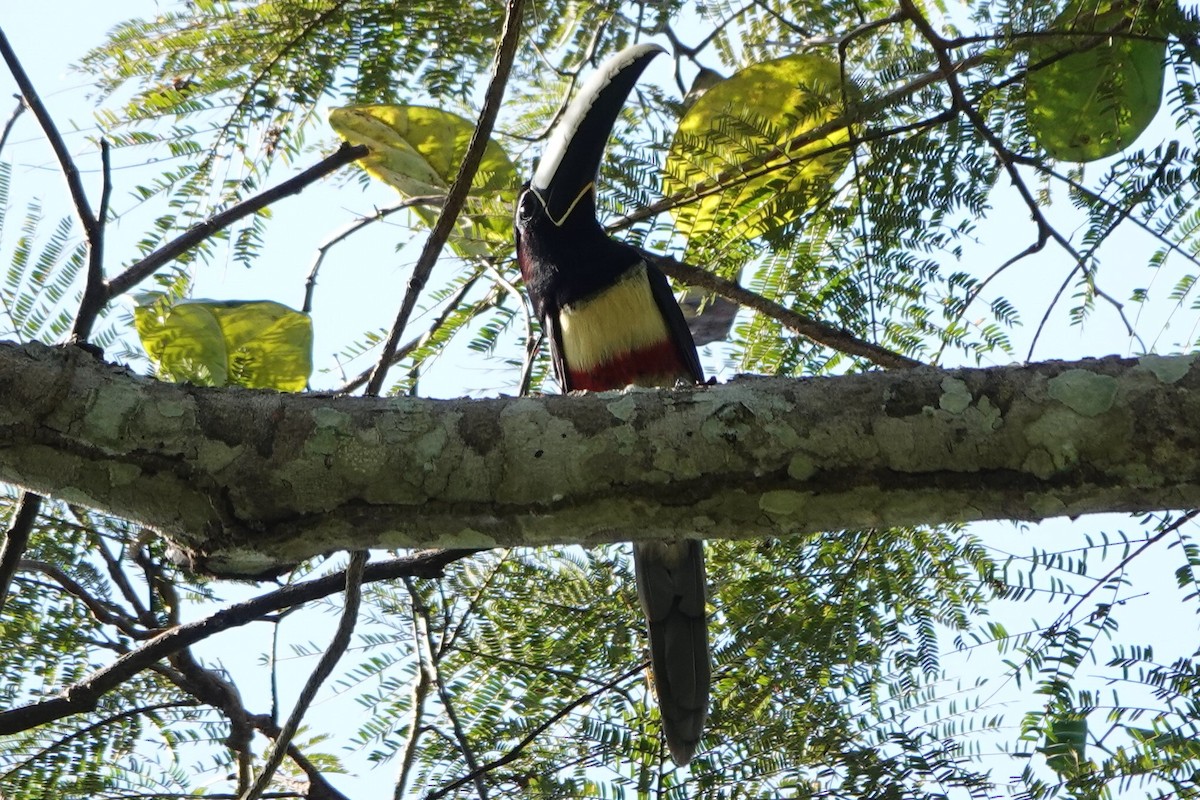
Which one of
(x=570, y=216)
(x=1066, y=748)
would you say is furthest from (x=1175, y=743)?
(x=570, y=216)

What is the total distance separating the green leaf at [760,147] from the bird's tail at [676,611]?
907 mm

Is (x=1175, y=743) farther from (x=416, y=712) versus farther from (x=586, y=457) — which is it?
(x=416, y=712)

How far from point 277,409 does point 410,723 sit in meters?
1.21

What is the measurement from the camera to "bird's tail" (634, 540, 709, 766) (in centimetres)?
300

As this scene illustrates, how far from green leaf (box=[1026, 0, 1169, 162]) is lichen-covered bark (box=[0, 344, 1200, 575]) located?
1110 millimetres

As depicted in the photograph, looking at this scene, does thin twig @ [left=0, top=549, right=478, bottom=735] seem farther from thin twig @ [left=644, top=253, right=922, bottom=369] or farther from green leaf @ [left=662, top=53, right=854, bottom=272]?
green leaf @ [left=662, top=53, right=854, bottom=272]

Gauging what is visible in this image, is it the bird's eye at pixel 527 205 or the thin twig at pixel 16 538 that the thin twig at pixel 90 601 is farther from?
the bird's eye at pixel 527 205

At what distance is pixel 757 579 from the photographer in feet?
10.0

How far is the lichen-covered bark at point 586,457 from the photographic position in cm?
194

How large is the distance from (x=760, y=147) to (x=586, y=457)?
4.05 feet

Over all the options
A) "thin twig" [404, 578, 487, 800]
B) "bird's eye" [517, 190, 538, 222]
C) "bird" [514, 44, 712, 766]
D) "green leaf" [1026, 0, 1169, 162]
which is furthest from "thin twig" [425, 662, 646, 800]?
"green leaf" [1026, 0, 1169, 162]

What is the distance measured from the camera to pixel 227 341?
2.94 m

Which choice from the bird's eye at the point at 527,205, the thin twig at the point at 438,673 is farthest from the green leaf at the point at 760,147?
the thin twig at the point at 438,673

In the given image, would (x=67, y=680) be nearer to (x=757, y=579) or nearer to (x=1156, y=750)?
(x=757, y=579)
